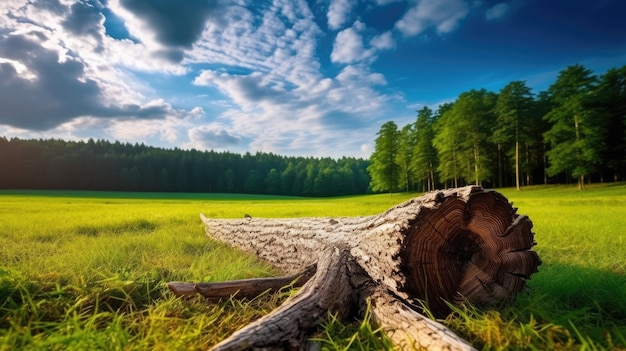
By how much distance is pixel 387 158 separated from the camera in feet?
141

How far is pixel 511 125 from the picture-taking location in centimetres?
3406

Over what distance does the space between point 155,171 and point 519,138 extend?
68521 millimetres

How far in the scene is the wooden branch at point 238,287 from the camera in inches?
108

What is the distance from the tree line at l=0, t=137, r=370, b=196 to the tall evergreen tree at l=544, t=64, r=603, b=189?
158ft

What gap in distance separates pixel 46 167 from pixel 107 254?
210ft

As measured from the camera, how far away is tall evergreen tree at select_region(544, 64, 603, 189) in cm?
2847

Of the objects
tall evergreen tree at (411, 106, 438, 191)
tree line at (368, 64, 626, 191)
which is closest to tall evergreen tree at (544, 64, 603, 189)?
tree line at (368, 64, 626, 191)

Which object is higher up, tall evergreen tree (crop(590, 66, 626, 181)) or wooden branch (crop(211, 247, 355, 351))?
tall evergreen tree (crop(590, 66, 626, 181))

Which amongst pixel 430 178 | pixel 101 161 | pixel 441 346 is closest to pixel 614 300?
pixel 441 346

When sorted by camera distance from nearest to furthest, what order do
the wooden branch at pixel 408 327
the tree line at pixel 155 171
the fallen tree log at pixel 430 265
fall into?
the wooden branch at pixel 408 327, the fallen tree log at pixel 430 265, the tree line at pixel 155 171

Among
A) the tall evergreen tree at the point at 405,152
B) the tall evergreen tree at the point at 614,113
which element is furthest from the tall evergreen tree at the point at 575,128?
the tall evergreen tree at the point at 405,152

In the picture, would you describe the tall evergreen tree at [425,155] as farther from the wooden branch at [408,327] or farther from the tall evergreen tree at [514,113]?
the wooden branch at [408,327]

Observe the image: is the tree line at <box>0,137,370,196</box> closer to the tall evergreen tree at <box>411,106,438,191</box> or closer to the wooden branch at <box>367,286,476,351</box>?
the tall evergreen tree at <box>411,106,438,191</box>

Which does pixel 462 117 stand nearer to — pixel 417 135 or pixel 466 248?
pixel 417 135
